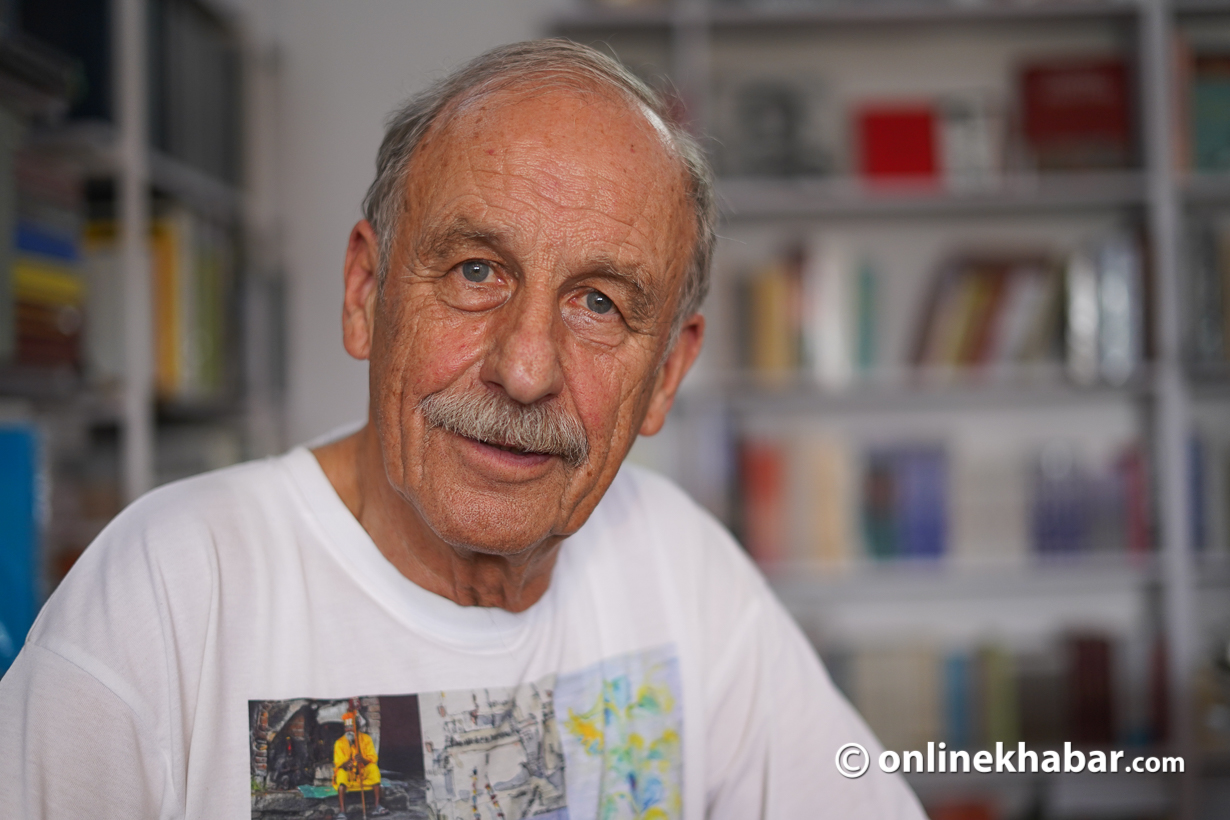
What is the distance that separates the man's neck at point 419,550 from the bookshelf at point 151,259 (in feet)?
2.68

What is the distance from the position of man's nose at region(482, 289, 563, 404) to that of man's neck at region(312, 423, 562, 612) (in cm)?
15

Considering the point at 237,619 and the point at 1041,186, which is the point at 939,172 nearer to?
the point at 1041,186

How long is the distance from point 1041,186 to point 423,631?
6.95ft

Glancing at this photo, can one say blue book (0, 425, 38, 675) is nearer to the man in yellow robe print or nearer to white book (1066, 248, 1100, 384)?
the man in yellow robe print

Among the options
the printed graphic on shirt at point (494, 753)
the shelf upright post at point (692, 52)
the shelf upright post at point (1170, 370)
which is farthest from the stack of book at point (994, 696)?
the printed graphic on shirt at point (494, 753)

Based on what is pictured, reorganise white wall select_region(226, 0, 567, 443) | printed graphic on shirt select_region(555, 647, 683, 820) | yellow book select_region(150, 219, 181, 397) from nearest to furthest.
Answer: printed graphic on shirt select_region(555, 647, 683, 820), yellow book select_region(150, 219, 181, 397), white wall select_region(226, 0, 567, 443)

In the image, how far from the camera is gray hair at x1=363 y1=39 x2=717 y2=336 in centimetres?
79

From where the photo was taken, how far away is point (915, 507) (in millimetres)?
2355

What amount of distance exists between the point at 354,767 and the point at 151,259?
1542 mm

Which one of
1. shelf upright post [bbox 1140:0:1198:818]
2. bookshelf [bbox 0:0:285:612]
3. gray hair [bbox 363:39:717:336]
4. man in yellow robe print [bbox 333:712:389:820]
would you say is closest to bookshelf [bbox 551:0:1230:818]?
shelf upright post [bbox 1140:0:1198:818]

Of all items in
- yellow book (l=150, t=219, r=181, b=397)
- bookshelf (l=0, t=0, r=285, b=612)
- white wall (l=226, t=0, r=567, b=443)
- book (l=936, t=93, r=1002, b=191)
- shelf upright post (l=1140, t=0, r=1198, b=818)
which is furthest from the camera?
white wall (l=226, t=0, r=567, b=443)

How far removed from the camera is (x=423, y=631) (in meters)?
0.80

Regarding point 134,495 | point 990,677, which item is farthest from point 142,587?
point 990,677

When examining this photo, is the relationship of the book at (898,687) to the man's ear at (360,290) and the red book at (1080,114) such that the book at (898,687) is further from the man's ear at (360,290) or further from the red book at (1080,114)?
the man's ear at (360,290)
